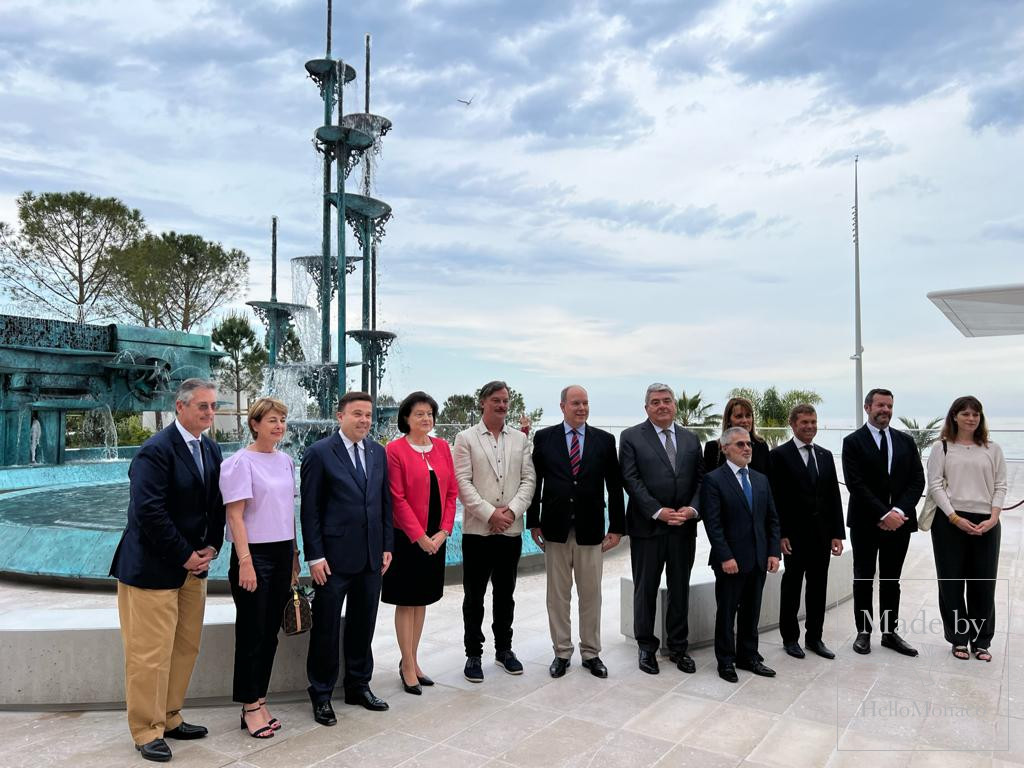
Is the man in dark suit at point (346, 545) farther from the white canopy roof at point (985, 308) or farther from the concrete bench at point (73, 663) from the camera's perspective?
the white canopy roof at point (985, 308)

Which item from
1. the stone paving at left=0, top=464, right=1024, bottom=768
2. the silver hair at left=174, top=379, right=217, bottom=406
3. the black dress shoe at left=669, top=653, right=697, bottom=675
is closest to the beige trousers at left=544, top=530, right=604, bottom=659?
the stone paving at left=0, top=464, right=1024, bottom=768

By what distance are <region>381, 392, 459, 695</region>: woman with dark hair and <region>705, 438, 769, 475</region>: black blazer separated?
1.64 meters

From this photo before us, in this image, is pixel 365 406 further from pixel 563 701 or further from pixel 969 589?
pixel 969 589

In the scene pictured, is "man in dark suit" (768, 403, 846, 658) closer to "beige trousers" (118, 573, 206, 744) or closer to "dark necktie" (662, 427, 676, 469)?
"dark necktie" (662, 427, 676, 469)

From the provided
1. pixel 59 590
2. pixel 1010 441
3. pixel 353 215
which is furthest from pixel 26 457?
pixel 1010 441

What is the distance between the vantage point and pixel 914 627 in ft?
14.7

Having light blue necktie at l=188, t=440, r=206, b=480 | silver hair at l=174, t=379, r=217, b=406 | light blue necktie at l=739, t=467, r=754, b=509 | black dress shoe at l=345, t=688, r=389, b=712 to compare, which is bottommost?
black dress shoe at l=345, t=688, r=389, b=712

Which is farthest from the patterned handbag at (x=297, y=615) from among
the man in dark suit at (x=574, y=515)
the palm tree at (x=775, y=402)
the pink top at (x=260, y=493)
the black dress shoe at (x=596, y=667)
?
the palm tree at (x=775, y=402)

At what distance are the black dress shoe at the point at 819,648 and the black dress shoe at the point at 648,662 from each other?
102cm

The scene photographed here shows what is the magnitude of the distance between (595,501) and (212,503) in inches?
79.1

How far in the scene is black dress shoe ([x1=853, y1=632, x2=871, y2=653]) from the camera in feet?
14.3

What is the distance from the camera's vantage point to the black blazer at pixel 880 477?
4395 millimetres

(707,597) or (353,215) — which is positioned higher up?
(353,215)

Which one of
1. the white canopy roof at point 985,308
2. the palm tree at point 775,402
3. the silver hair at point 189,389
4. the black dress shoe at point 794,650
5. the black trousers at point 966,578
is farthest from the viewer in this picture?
the palm tree at point 775,402
